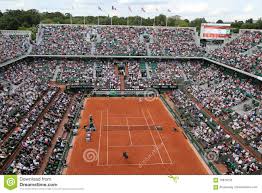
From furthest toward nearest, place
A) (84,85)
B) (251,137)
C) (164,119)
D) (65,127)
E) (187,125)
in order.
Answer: (84,85)
(164,119)
(187,125)
(65,127)
(251,137)

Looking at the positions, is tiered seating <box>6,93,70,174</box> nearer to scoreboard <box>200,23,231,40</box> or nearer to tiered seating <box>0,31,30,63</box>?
tiered seating <box>0,31,30,63</box>

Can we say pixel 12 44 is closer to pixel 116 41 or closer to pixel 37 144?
pixel 116 41

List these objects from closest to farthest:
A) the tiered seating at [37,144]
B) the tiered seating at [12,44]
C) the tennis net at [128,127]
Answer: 1. the tiered seating at [37,144]
2. the tennis net at [128,127]
3. the tiered seating at [12,44]

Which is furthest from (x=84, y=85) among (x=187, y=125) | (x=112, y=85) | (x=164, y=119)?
(x=187, y=125)

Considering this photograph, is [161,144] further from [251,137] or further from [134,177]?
[134,177]

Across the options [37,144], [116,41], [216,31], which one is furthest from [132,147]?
[216,31]

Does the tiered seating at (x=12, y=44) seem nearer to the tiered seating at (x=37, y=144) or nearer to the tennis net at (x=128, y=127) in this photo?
the tiered seating at (x=37, y=144)

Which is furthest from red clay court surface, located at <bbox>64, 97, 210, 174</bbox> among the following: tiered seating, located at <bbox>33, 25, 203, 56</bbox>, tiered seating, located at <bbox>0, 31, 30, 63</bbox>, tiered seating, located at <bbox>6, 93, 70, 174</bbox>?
tiered seating, located at <bbox>33, 25, 203, 56</bbox>

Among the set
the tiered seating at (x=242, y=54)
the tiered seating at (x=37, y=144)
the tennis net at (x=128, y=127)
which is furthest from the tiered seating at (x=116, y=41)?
the tennis net at (x=128, y=127)
